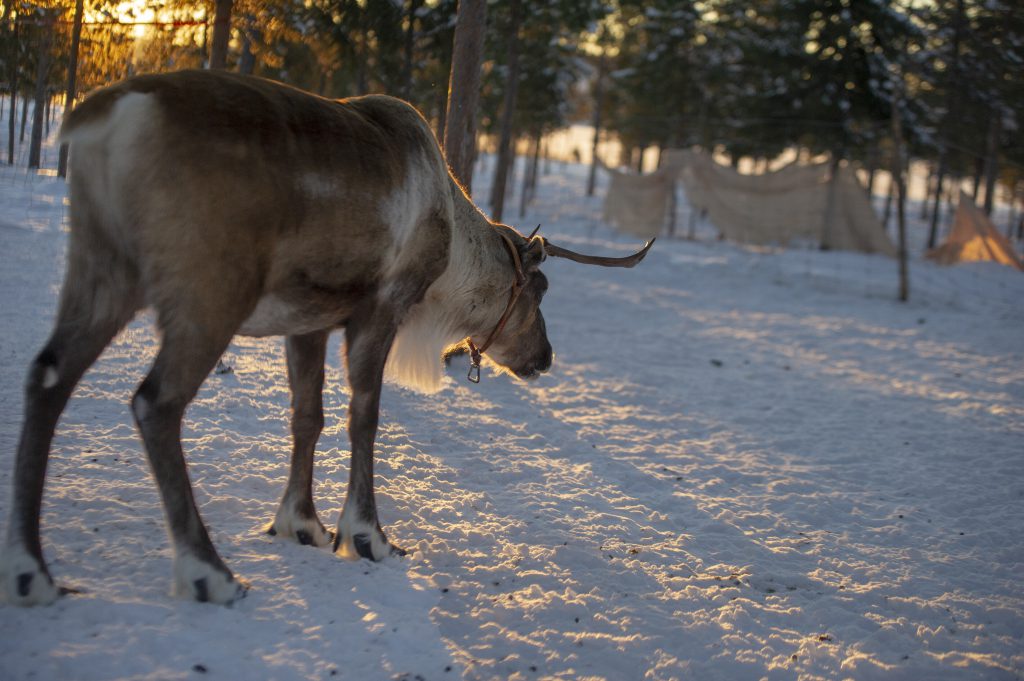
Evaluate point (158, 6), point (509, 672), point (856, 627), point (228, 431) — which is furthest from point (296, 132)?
point (158, 6)

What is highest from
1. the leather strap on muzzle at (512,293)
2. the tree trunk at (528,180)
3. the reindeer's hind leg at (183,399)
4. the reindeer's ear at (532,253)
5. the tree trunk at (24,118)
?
the tree trunk at (528,180)

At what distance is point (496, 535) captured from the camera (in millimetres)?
3672

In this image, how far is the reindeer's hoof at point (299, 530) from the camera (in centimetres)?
323

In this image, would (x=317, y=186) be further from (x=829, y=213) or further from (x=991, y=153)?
(x=991, y=153)

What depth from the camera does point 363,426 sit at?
3.18 meters

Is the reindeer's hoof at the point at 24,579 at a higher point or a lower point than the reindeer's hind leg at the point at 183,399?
lower

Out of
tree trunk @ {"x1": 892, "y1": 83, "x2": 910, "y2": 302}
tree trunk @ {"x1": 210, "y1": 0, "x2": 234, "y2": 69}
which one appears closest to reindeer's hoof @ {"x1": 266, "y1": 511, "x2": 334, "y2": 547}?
tree trunk @ {"x1": 210, "y1": 0, "x2": 234, "y2": 69}

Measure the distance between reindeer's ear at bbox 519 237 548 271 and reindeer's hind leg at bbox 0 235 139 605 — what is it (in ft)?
6.30

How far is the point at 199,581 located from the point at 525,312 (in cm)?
213

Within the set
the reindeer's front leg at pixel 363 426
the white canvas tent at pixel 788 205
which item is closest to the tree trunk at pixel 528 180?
the white canvas tent at pixel 788 205

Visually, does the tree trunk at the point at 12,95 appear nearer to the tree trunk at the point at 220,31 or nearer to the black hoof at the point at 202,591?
the tree trunk at the point at 220,31

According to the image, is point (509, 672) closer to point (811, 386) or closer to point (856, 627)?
point (856, 627)

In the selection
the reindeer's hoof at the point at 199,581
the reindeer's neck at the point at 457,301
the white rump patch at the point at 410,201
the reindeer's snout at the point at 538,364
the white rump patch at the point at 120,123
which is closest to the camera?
the white rump patch at the point at 120,123

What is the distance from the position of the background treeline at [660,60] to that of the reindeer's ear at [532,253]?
3.46 meters
